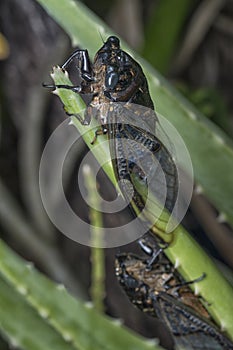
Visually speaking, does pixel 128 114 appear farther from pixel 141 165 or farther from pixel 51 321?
pixel 51 321

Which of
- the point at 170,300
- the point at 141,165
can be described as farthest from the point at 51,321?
the point at 141,165

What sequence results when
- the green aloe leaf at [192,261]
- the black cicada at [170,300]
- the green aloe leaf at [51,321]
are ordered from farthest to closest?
the green aloe leaf at [51,321] → the black cicada at [170,300] → the green aloe leaf at [192,261]

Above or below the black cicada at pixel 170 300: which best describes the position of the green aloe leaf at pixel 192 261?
above

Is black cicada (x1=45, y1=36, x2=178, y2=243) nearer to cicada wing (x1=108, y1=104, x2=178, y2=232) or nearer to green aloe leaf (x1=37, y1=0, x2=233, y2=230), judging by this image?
cicada wing (x1=108, y1=104, x2=178, y2=232)

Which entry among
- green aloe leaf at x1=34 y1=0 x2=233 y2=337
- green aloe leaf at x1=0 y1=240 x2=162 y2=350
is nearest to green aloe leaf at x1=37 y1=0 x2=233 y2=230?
green aloe leaf at x1=34 y1=0 x2=233 y2=337

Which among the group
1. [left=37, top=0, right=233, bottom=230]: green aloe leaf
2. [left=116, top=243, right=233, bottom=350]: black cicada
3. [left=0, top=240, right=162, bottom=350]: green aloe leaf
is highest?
[left=37, top=0, right=233, bottom=230]: green aloe leaf

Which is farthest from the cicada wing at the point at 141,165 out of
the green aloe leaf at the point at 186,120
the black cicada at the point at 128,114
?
the green aloe leaf at the point at 186,120

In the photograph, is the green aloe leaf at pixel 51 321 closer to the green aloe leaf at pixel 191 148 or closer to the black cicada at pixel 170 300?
the black cicada at pixel 170 300
